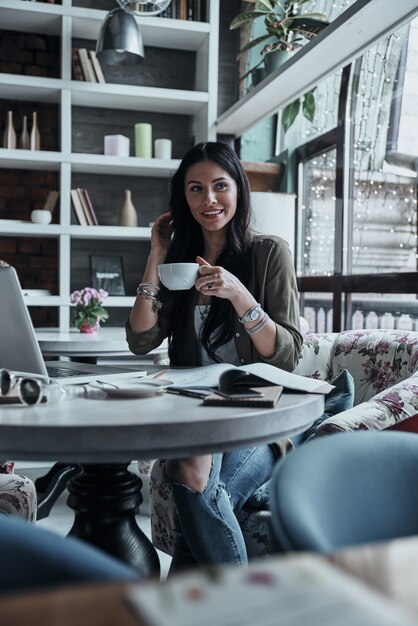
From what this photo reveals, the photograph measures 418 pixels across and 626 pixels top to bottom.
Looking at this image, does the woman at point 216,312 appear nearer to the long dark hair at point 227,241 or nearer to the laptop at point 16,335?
the long dark hair at point 227,241

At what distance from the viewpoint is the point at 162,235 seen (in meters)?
2.09

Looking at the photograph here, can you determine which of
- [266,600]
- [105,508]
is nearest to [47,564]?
[266,600]

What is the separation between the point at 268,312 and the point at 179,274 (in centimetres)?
38

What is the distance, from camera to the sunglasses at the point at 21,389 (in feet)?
3.71

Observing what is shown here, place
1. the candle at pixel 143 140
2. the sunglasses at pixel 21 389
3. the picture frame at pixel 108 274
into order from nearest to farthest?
the sunglasses at pixel 21 389 → the candle at pixel 143 140 → the picture frame at pixel 108 274

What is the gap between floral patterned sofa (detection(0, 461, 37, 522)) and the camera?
171 cm

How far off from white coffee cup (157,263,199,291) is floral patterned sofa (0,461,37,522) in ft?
2.20

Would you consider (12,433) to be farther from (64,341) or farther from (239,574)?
(64,341)

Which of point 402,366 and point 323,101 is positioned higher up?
point 323,101

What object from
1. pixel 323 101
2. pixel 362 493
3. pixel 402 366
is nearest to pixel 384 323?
pixel 402 366

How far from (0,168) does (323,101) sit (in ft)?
6.56

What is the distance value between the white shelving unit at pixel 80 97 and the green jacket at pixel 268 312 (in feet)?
6.49

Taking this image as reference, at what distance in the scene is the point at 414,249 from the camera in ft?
9.62

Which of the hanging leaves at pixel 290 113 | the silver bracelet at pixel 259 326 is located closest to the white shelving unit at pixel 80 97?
the hanging leaves at pixel 290 113
